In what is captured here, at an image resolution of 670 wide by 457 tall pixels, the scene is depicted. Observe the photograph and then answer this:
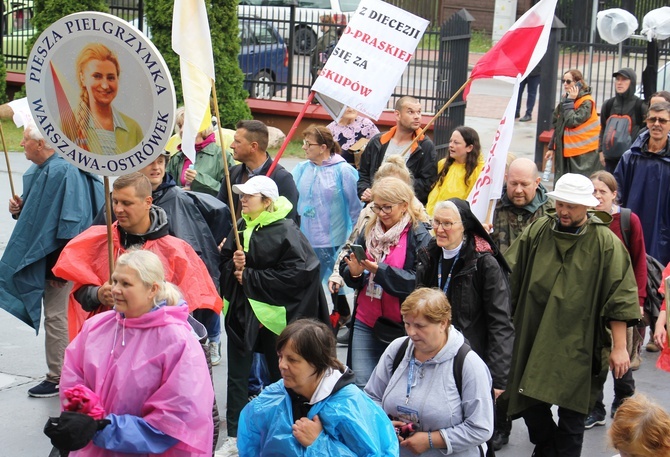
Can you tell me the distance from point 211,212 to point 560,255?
2315 mm

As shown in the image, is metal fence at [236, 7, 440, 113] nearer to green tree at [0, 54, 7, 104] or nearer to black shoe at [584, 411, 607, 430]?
green tree at [0, 54, 7, 104]

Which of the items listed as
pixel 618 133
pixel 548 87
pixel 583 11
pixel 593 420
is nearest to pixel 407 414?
pixel 593 420

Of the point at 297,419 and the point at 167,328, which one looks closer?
the point at 297,419

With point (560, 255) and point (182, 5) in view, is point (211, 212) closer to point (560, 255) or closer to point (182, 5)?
point (182, 5)

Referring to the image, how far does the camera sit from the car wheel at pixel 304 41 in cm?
1759

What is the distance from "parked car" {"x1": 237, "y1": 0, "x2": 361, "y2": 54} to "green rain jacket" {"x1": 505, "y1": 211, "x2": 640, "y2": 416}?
39.2ft

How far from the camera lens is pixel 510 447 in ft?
22.3

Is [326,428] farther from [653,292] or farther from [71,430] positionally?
[653,292]

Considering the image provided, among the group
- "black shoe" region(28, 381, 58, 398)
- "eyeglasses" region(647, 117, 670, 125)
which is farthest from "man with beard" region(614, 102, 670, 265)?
"black shoe" region(28, 381, 58, 398)

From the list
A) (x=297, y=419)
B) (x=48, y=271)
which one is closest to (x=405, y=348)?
(x=297, y=419)

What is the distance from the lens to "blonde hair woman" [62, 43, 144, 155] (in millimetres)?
4953

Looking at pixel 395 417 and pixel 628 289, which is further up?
pixel 628 289

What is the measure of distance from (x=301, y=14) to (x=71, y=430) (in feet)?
51.0

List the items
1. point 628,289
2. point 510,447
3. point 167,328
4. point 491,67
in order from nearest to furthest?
point 167,328, point 628,289, point 510,447, point 491,67
